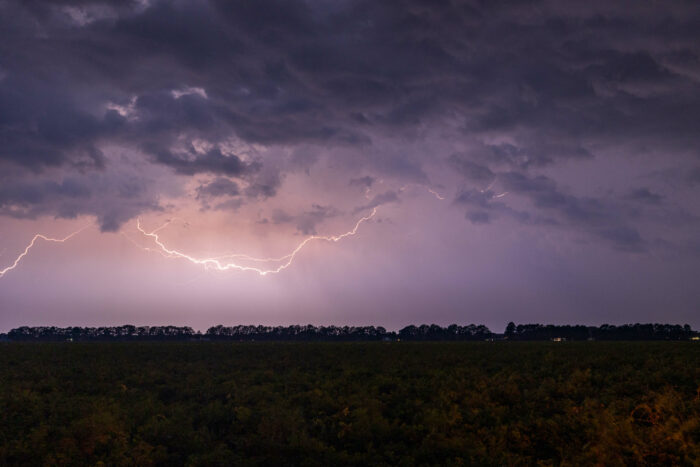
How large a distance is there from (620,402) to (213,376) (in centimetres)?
2189

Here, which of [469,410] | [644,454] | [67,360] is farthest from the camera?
[67,360]

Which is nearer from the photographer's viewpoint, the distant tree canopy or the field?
the field

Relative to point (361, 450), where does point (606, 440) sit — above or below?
above

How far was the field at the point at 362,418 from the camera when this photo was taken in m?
16.1

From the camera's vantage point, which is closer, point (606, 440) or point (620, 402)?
point (606, 440)

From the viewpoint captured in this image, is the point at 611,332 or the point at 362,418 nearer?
the point at 362,418

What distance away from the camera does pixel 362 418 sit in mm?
19188

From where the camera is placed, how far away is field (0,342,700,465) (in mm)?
16062

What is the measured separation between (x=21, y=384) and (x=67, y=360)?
14.6 meters

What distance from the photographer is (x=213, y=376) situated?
31.7 meters

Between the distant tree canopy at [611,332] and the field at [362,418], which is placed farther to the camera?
the distant tree canopy at [611,332]

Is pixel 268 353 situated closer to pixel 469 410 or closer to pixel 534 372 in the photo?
pixel 534 372

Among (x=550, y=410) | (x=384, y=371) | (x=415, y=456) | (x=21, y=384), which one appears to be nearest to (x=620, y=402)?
(x=550, y=410)

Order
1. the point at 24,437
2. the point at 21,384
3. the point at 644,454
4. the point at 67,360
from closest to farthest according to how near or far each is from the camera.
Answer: the point at 644,454 < the point at 24,437 < the point at 21,384 < the point at 67,360
